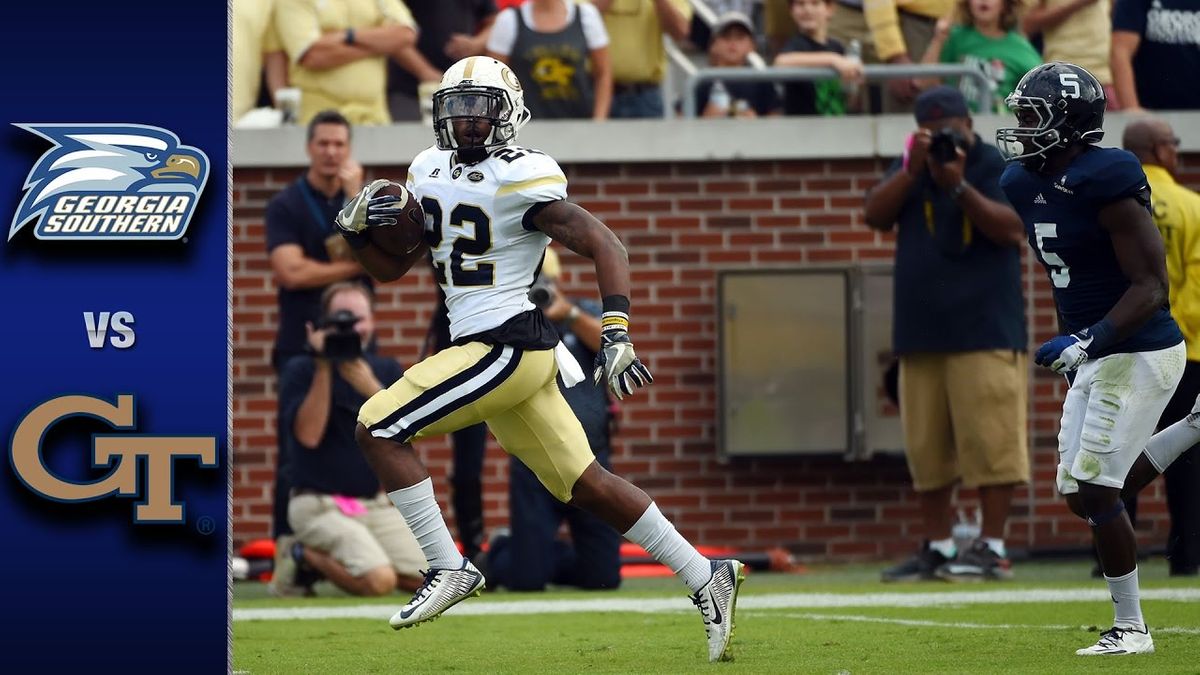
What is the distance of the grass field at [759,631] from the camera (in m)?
6.26

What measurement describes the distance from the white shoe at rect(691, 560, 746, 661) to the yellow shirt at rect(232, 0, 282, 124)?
6.29m

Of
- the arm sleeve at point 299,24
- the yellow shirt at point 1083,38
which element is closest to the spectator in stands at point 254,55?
the arm sleeve at point 299,24

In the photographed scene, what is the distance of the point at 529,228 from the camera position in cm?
636

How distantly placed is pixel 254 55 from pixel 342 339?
3.35 meters

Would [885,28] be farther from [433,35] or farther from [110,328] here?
[110,328]

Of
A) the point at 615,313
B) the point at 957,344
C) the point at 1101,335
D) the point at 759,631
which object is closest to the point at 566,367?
the point at 615,313

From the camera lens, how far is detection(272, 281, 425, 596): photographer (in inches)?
367

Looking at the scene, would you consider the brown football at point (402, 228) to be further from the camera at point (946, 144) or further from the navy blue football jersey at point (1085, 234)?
the camera at point (946, 144)

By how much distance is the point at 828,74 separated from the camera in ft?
37.4

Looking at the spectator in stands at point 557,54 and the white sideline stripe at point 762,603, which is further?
the spectator in stands at point 557,54

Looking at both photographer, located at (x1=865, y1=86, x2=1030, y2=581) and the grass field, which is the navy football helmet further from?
photographer, located at (x1=865, y1=86, x2=1030, y2=581)

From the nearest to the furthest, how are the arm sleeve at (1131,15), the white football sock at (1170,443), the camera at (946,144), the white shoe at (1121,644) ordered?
the white shoe at (1121,644), the white football sock at (1170,443), the camera at (946,144), the arm sleeve at (1131,15)

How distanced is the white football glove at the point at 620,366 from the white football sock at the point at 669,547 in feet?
1.92

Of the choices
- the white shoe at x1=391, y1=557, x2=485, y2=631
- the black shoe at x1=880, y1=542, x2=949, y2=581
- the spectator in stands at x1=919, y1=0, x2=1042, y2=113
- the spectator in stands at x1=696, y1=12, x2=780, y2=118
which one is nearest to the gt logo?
the white shoe at x1=391, y1=557, x2=485, y2=631
